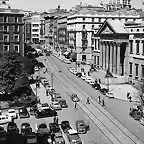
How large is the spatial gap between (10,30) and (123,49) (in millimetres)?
29475

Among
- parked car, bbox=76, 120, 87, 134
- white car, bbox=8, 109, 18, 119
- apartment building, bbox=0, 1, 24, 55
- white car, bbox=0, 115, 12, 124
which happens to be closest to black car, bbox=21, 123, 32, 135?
white car, bbox=0, 115, 12, 124

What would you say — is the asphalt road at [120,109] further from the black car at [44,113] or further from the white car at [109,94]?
the black car at [44,113]

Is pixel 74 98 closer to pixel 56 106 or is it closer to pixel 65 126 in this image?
pixel 56 106

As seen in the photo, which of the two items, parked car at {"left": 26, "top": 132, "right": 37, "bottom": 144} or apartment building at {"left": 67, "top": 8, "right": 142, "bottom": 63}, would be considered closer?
parked car at {"left": 26, "top": 132, "right": 37, "bottom": 144}

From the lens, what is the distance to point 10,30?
3059 inches

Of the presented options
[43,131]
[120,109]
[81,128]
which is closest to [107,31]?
[120,109]

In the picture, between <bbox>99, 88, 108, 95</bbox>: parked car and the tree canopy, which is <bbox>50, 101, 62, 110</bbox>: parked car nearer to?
the tree canopy

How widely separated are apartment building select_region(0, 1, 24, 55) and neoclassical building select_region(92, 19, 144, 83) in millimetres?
24700

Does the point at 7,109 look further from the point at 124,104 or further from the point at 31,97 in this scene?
the point at 124,104

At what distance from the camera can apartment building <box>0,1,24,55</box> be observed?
7681 cm

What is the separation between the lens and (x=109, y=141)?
39.5 m

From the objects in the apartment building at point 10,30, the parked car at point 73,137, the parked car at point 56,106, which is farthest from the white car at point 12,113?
the apartment building at point 10,30

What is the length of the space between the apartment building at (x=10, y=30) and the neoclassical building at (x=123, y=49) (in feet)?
81.0

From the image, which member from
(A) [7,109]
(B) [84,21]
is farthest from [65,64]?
(A) [7,109]
